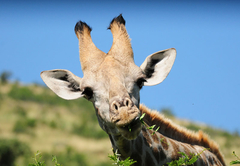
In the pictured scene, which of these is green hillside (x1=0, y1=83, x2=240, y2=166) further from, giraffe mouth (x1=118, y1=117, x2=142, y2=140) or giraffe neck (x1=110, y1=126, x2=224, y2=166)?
giraffe mouth (x1=118, y1=117, x2=142, y2=140)

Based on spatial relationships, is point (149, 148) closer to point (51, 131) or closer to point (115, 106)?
point (115, 106)

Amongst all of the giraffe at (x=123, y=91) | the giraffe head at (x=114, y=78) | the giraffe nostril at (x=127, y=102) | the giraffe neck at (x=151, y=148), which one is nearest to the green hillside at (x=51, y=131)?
the giraffe neck at (x=151, y=148)

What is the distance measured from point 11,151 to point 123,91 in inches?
1060

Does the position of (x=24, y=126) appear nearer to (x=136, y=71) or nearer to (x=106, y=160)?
(x=106, y=160)

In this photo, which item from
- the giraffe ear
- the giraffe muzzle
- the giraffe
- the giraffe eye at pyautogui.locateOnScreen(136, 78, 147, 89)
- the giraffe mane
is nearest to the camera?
the giraffe muzzle

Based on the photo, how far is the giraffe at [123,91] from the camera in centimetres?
557

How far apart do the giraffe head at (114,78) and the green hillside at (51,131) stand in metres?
20.4

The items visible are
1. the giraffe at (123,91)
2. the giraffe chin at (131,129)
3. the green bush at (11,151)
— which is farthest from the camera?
the green bush at (11,151)

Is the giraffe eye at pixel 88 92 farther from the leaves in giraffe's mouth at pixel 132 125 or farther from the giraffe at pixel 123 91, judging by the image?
the leaves in giraffe's mouth at pixel 132 125

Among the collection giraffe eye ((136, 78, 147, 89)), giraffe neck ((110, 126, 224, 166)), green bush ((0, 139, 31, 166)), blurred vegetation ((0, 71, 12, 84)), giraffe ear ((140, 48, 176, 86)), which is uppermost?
blurred vegetation ((0, 71, 12, 84))

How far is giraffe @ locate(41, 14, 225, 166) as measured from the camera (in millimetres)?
5570

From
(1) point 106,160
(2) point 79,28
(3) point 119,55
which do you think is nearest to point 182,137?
(3) point 119,55

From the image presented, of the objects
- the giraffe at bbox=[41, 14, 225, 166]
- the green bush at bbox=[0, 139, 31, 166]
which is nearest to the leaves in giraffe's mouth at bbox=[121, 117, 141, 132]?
the giraffe at bbox=[41, 14, 225, 166]

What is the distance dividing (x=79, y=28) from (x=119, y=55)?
131 centimetres
